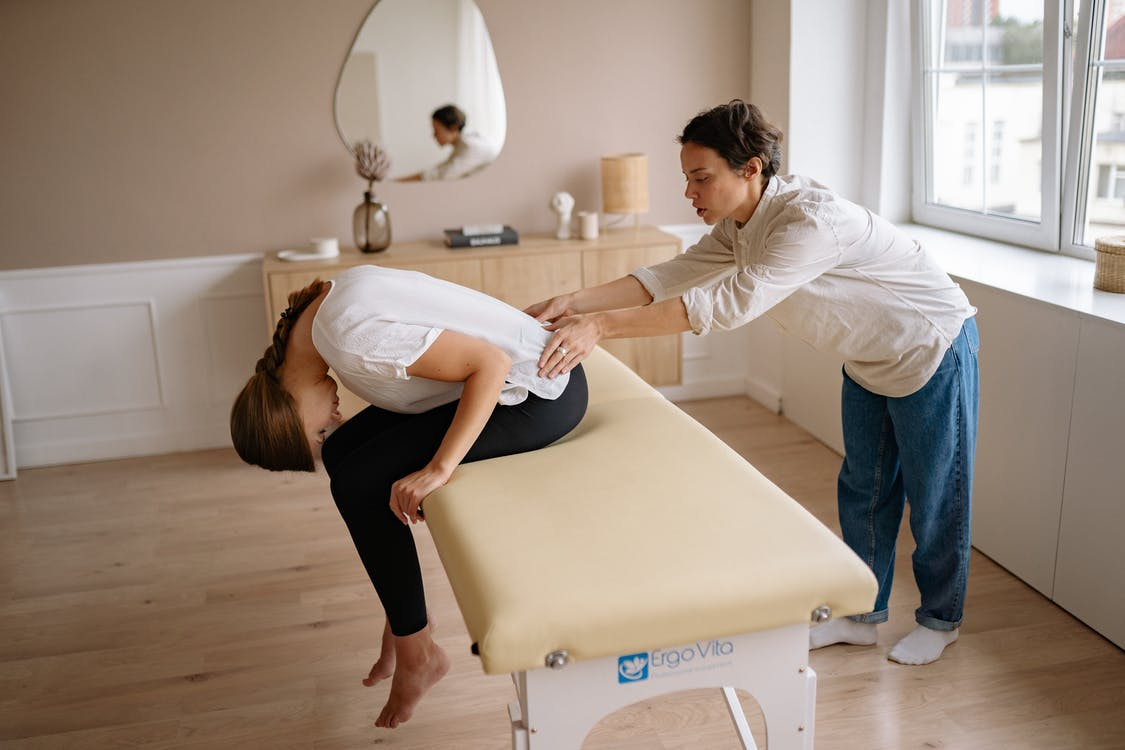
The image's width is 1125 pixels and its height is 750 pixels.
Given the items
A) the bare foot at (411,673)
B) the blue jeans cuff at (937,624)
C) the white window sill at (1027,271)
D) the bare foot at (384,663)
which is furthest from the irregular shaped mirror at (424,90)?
the blue jeans cuff at (937,624)

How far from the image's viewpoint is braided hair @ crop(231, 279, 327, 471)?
5.83 ft

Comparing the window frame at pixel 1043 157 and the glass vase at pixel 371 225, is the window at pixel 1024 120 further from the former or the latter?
the glass vase at pixel 371 225

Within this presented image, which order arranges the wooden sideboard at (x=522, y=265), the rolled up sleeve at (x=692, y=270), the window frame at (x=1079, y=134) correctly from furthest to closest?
1. the wooden sideboard at (x=522, y=265)
2. the window frame at (x=1079, y=134)
3. the rolled up sleeve at (x=692, y=270)

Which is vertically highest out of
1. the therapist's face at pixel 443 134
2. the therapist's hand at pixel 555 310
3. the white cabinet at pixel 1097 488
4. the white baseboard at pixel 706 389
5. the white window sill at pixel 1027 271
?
the therapist's face at pixel 443 134

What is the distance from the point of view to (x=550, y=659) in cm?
136

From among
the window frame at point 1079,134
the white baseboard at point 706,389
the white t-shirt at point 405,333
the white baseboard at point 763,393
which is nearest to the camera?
the white t-shirt at point 405,333

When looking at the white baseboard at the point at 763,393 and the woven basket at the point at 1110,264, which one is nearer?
the woven basket at the point at 1110,264

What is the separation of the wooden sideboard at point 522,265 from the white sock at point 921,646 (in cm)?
175

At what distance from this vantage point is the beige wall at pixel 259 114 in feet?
11.1

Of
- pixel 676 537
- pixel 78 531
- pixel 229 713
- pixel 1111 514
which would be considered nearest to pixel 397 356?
pixel 676 537

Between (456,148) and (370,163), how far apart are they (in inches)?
13.6

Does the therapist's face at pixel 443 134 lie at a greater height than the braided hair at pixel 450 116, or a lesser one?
lesser

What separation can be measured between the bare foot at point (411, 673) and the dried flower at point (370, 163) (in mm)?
2036

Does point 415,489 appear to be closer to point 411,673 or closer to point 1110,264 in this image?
point 411,673
